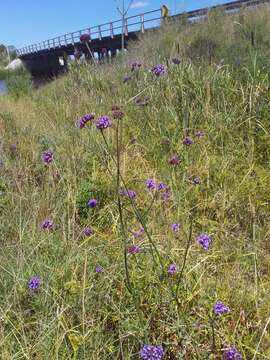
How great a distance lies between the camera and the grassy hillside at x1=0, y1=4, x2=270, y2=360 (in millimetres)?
1359

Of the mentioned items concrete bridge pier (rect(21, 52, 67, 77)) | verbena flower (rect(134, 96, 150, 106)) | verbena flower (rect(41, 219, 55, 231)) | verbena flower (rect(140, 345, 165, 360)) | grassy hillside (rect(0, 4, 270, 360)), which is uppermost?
verbena flower (rect(134, 96, 150, 106))

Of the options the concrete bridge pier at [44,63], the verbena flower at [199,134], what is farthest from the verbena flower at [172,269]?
the concrete bridge pier at [44,63]

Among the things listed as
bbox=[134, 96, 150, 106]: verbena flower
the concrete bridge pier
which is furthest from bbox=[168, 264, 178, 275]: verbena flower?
the concrete bridge pier

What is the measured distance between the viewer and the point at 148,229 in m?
1.85

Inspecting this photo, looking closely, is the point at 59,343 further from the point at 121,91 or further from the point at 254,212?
the point at 121,91

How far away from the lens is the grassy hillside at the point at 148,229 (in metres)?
1.36

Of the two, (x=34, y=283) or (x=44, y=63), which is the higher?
(x=34, y=283)

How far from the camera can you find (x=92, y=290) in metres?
1.50

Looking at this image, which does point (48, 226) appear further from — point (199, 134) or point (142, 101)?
point (142, 101)

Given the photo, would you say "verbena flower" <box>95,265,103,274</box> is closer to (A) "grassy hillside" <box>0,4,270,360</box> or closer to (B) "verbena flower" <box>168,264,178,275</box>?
(A) "grassy hillside" <box>0,4,270,360</box>

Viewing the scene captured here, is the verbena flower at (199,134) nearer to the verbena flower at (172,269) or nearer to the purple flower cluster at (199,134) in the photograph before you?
the purple flower cluster at (199,134)

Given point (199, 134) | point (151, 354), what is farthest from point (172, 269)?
point (199, 134)

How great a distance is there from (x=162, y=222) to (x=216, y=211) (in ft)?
1.23

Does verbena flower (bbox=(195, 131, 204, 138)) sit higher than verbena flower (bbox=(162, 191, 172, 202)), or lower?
higher
